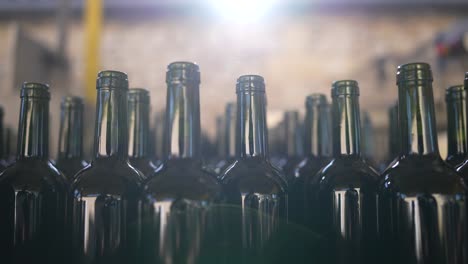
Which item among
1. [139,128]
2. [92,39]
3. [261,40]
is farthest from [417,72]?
[261,40]

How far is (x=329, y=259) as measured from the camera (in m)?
0.65

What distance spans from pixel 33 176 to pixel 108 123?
13 centimetres

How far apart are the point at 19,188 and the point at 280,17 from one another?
2762mm

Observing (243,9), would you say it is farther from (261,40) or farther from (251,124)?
(251,124)

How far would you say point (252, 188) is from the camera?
633mm

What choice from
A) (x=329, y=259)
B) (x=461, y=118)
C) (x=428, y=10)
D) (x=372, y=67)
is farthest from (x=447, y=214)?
(x=428, y=10)

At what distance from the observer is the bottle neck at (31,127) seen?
0.70 meters

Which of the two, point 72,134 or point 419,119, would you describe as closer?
point 419,119

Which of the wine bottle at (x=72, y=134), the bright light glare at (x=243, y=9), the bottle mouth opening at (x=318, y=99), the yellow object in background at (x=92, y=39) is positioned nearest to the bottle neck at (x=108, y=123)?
the wine bottle at (x=72, y=134)

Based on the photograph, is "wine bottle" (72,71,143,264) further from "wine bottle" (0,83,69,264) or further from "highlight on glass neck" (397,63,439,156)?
"highlight on glass neck" (397,63,439,156)

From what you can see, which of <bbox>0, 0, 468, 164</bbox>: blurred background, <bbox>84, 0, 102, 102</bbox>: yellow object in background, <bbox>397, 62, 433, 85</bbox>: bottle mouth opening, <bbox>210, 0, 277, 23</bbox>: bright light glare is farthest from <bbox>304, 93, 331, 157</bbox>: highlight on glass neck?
<bbox>210, 0, 277, 23</bbox>: bright light glare

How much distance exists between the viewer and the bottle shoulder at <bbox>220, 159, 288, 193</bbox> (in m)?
0.64

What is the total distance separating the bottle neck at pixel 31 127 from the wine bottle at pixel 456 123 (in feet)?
2.24

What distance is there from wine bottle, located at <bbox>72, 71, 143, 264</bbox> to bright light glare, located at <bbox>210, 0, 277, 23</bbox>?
2.57 m
